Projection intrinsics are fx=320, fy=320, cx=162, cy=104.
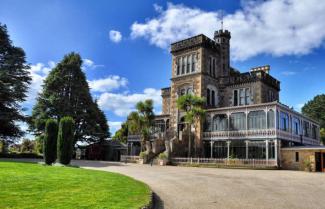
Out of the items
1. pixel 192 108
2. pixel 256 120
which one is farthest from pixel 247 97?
pixel 192 108

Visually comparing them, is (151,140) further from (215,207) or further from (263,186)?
(215,207)

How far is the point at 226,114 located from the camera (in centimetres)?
3569

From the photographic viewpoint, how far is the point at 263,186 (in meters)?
14.9

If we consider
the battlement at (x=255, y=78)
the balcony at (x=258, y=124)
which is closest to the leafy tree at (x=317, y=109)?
the battlement at (x=255, y=78)

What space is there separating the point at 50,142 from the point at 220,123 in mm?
18740

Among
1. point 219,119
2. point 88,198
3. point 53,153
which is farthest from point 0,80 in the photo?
point 88,198

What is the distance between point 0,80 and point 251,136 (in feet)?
94.6

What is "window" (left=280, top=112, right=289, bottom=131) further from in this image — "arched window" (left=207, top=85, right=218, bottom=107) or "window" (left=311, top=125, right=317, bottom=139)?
"arched window" (left=207, top=85, right=218, bottom=107)

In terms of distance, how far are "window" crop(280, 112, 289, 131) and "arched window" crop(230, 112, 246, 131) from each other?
3.75m

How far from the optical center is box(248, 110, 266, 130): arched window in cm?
3237

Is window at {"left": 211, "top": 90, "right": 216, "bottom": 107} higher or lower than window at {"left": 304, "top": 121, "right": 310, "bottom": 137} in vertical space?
higher

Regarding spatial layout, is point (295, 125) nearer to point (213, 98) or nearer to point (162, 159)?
point (213, 98)

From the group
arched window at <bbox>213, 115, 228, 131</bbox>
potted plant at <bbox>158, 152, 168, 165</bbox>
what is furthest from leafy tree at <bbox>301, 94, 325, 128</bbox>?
potted plant at <bbox>158, 152, 168, 165</bbox>

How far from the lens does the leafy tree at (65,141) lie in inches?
1014
